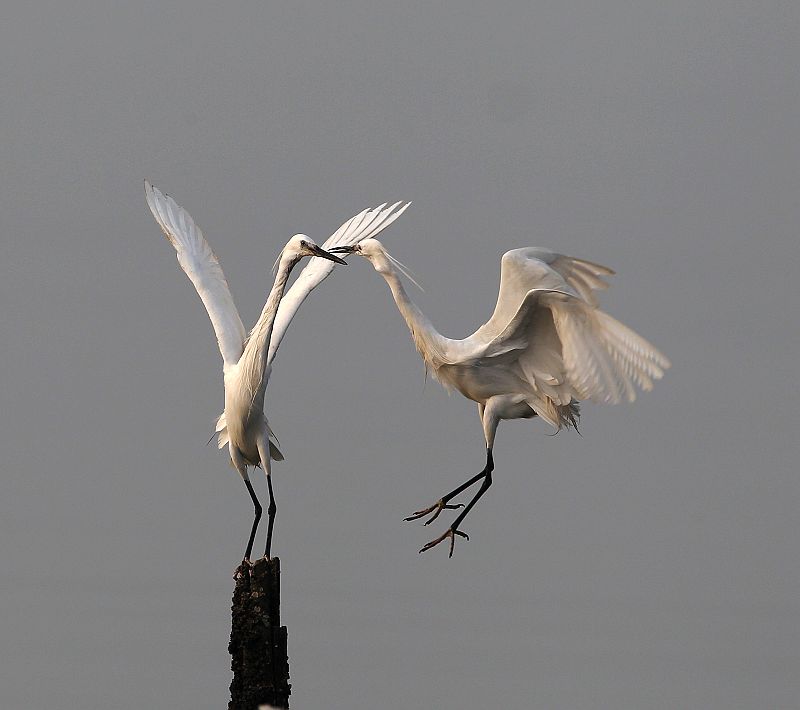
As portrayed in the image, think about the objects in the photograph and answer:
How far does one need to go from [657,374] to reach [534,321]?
912 mm

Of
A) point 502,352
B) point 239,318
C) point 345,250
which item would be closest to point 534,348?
point 502,352

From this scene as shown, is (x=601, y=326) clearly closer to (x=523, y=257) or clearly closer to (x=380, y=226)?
(x=523, y=257)

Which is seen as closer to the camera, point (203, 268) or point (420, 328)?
point (420, 328)

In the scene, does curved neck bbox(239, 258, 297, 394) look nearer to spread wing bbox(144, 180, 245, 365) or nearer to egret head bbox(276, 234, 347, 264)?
egret head bbox(276, 234, 347, 264)

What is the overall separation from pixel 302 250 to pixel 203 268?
136 centimetres

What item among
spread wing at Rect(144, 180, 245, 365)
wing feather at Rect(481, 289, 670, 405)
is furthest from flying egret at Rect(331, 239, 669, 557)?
spread wing at Rect(144, 180, 245, 365)

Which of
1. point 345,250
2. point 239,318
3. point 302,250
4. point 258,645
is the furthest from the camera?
point 239,318

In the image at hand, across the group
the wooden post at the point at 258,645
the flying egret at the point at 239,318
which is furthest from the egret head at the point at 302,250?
the wooden post at the point at 258,645

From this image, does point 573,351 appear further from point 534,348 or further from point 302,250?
point 302,250

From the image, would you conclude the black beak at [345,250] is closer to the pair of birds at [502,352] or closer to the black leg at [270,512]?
the pair of birds at [502,352]

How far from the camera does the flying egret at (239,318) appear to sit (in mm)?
12219

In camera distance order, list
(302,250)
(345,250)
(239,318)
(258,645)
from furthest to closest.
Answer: (239,318)
(345,250)
(302,250)
(258,645)

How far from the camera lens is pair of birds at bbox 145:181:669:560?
11680 mm

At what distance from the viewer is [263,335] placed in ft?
40.1
